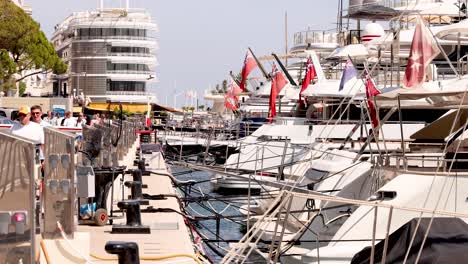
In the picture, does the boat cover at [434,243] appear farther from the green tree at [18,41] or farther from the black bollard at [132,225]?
the green tree at [18,41]

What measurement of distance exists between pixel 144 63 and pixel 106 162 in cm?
12216

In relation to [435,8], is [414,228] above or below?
below

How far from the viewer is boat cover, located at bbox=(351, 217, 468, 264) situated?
432 inches

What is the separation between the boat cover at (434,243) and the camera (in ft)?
36.0

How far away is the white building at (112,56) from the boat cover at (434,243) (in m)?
125

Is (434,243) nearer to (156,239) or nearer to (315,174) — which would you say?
(156,239)

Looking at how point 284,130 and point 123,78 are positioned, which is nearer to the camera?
point 284,130

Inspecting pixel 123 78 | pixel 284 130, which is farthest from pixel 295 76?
pixel 123 78

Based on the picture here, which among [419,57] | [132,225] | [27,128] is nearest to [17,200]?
[132,225]

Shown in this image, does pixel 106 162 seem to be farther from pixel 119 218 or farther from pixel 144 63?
pixel 144 63

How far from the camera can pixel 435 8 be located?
132 ft

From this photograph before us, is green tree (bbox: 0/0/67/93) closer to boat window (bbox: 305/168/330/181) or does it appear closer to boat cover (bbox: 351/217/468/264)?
boat window (bbox: 305/168/330/181)

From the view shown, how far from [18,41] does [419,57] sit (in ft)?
206

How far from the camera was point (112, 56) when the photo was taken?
138375 millimetres
